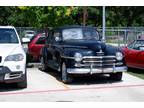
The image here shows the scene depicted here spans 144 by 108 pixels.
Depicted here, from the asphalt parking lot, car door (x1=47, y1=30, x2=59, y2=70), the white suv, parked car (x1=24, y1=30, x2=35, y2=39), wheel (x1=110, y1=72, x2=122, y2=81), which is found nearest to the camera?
the asphalt parking lot

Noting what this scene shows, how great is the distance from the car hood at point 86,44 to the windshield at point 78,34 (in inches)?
16.5

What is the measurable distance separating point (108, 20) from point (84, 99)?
60.3 metres

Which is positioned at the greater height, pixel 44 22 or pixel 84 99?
pixel 44 22

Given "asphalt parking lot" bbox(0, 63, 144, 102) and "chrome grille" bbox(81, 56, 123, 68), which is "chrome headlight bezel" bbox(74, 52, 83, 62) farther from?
"asphalt parking lot" bbox(0, 63, 144, 102)

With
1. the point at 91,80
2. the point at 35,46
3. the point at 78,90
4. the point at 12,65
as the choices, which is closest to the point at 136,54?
the point at 91,80

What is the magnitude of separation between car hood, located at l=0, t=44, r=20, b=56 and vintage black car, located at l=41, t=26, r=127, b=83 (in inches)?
69.5

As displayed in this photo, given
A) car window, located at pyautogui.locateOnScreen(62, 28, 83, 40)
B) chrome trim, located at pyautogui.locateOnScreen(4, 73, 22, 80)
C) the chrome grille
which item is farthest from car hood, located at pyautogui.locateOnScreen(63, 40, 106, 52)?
chrome trim, located at pyautogui.locateOnScreen(4, 73, 22, 80)

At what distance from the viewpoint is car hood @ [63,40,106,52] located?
13234 mm

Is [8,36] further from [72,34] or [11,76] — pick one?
[72,34]

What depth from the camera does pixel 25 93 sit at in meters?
11.3

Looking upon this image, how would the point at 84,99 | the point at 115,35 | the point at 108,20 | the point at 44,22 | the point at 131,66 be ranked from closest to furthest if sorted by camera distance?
1. the point at 84,99
2. the point at 131,66
3. the point at 44,22
4. the point at 115,35
5. the point at 108,20
